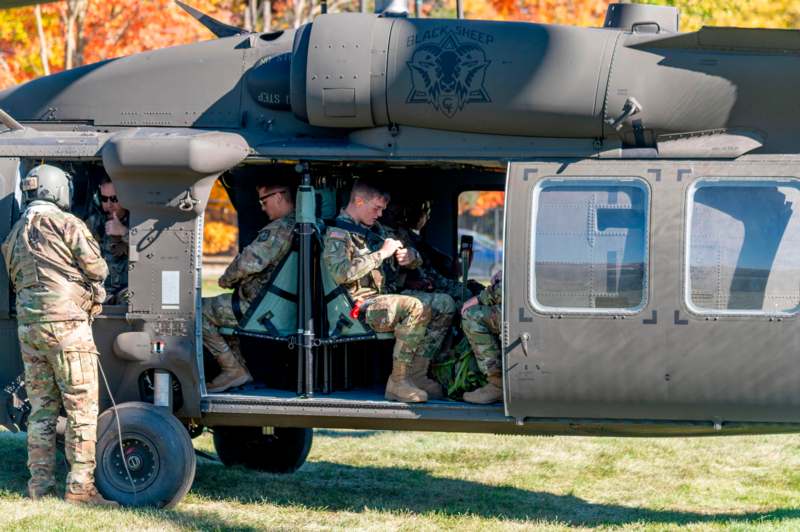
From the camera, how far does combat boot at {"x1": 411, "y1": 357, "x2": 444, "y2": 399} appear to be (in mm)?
7703

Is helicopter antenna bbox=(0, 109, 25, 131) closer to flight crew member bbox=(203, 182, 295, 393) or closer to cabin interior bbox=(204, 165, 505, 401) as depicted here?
cabin interior bbox=(204, 165, 505, 401)

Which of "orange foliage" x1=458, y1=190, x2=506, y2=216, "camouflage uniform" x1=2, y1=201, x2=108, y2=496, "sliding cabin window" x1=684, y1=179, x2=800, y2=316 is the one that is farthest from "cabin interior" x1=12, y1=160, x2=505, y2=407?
"orange foliage" x1=458, y1=190, x2=506, y2=216

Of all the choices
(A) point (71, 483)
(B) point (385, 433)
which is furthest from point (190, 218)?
(B) point (385, 433)

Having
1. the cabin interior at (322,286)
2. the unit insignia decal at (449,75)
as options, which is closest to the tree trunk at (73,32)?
the cabin interior at (322,286)

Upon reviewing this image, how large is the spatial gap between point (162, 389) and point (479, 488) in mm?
2616


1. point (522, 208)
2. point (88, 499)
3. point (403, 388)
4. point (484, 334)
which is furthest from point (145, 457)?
point (522, 208)

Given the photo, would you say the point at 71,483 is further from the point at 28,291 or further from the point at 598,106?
the point at 598,106

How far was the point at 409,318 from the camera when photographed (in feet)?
24.7

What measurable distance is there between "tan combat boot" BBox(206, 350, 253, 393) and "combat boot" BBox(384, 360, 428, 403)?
1.07m

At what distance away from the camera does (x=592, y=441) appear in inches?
421

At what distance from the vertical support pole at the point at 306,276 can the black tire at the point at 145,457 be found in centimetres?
89

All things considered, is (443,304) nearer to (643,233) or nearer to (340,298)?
(340,298)

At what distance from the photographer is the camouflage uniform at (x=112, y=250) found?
8.45 meters

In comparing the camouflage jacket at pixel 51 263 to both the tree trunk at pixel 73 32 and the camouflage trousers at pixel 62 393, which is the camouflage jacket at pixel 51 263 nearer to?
the camouflage trousers at pixel 62 393
